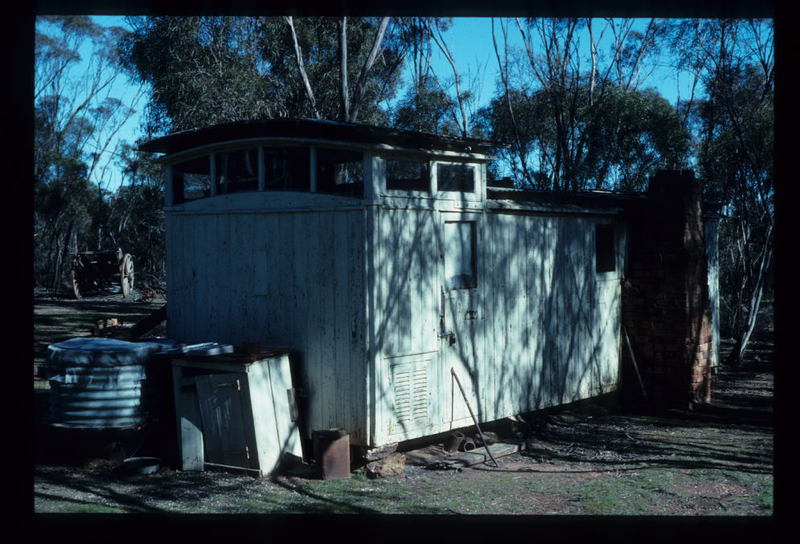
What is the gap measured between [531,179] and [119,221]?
18.7m

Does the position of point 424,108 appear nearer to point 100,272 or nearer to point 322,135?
point 100,272

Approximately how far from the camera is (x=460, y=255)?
9461 millimetres

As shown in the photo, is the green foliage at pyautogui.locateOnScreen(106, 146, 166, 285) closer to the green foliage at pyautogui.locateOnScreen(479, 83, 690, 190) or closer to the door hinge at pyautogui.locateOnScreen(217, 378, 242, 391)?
the green foliage at pyautogui.locateOnScreen(479, 83, 690, 190)

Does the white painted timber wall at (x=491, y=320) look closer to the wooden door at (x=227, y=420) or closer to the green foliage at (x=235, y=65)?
the wooden door at (x=227, y=420)

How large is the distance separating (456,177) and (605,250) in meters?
3.63

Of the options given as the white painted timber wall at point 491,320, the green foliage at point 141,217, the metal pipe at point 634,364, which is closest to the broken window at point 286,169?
the white painted timber wall at point 491,320

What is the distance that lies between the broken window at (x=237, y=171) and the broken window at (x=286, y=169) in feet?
0.64

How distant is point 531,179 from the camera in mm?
27594

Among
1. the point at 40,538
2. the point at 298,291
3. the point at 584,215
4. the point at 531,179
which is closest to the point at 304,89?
the point at 531,179

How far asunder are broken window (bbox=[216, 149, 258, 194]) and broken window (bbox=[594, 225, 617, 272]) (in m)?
5.45

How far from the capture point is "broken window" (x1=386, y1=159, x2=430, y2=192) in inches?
356

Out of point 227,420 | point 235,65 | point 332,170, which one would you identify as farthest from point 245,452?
Result: point 235,65

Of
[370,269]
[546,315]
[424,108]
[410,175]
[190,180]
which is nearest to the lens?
[370,269]

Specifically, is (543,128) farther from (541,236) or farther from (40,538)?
(40,538)
